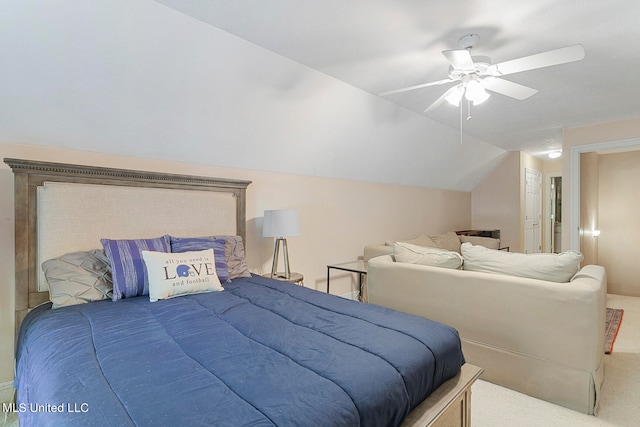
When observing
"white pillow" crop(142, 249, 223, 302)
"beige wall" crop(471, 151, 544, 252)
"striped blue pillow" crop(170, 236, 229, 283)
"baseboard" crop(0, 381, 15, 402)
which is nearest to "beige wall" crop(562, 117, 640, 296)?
"beige wall" crop(471, 151, 544, 252)

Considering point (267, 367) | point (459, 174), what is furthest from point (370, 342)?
point (459, 174)

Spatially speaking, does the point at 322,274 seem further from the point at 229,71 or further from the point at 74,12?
the point at 74,12

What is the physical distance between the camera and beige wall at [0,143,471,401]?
2057 millimetres

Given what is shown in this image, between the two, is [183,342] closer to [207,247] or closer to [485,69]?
[207,247]

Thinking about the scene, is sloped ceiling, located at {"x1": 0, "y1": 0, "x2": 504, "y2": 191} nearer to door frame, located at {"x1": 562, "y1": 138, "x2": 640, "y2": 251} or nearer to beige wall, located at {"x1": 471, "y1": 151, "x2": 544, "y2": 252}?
door frame, located at {"x1": 562, "y1": 138, "x2": 640, "y2": 251}

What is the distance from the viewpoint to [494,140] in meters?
5.21

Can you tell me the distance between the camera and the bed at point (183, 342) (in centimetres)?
95

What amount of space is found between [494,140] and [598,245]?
2334mm

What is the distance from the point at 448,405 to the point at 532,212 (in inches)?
261

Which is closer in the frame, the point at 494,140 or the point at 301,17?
the point at 301,17

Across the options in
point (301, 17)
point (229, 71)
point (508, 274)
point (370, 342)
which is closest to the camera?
point (370, 342)

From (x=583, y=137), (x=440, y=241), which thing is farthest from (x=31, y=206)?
(x=583, y=137)

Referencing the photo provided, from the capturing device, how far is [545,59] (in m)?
1.87

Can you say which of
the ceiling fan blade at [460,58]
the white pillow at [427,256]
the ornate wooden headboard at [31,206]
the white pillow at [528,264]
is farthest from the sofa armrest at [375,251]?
the ornate wooden headboard at [31,206]
